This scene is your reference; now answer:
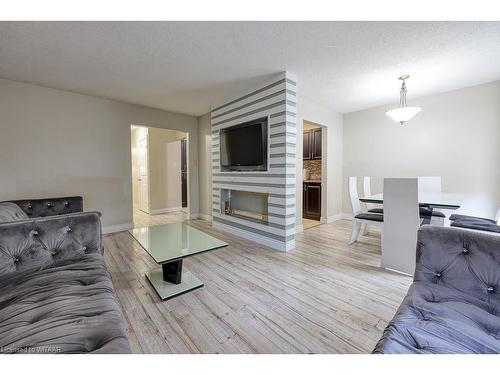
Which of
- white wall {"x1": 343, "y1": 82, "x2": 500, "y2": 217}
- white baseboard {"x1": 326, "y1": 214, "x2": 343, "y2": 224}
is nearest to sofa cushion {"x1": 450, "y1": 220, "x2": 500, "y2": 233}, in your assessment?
white wall {"x1": 343, "y1": 82, "x2": 500, "y2": 217}

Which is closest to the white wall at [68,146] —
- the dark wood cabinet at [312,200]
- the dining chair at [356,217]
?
the dark wood cabinet at [312,200]

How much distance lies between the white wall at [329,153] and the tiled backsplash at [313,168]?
509 mm

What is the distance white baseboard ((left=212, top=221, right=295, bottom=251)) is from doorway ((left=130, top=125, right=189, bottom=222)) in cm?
171

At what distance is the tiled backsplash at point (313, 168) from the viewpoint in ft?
16.9

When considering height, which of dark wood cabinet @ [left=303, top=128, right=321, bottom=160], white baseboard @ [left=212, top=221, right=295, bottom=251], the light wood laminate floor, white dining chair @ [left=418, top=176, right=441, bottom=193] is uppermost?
dark wood cabinet @ [left=303, top=128, right=321, bottom=160]

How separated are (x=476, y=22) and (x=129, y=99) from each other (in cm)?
449

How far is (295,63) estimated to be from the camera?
99.7 inches

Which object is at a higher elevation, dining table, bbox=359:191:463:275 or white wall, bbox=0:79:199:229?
white wall, bbox=0:79:199:229

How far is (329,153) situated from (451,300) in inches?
145

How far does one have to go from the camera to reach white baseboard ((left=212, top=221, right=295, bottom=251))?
2928mm

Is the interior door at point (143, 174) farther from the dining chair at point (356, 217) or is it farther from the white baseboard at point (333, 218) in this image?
the dining chair at point (356, 217)

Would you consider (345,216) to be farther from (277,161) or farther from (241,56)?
(241,56)

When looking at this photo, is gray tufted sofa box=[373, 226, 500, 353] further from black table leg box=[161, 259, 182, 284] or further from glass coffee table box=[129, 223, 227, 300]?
black table leg box=[161, 259, 182, 284]
